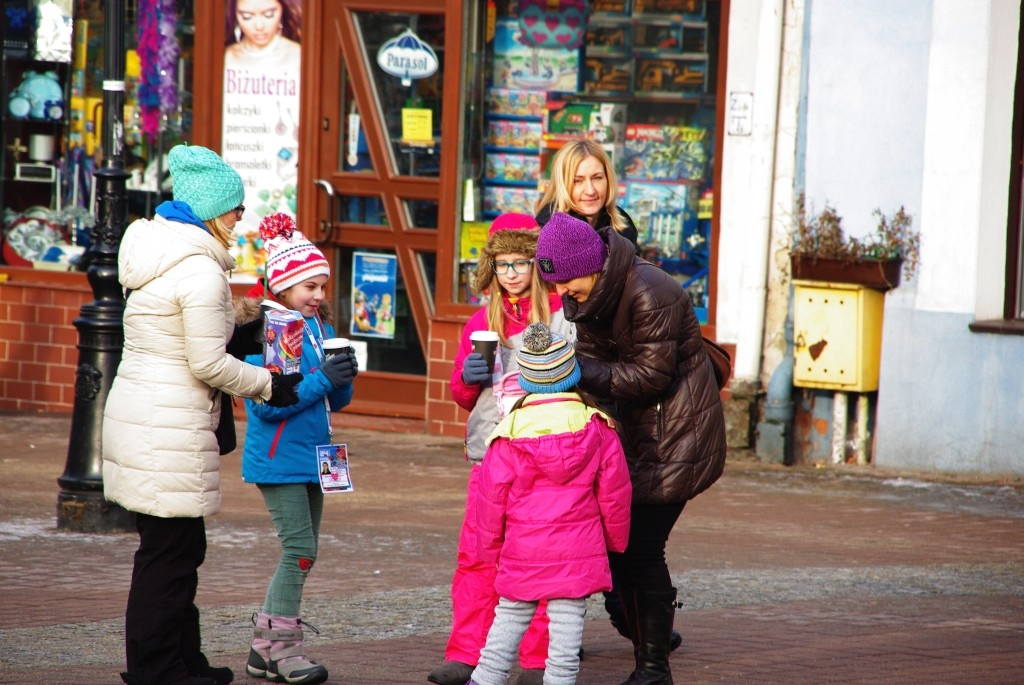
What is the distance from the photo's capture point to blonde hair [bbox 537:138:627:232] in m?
6.05

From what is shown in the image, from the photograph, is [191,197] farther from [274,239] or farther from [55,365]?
[55,365]

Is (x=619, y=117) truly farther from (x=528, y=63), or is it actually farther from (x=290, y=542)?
(x=290, y=542)

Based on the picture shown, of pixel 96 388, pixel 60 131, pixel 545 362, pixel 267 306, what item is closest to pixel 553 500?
pixel 545 362

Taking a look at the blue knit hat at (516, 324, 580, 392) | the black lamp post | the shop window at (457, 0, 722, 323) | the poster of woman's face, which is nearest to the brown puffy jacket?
the blue knit hat at (516, 324, 580, 392)

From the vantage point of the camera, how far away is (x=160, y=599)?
5156 mm

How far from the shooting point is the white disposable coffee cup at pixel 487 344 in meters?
5.32

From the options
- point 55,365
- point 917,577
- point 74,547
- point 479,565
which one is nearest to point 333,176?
point 55,365

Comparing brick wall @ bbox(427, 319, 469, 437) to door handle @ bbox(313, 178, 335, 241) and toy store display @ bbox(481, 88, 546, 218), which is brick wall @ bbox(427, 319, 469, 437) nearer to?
toy store display @ bbox(481, 88, 546, 218)

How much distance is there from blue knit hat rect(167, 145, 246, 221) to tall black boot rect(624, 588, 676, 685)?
200 centimetres

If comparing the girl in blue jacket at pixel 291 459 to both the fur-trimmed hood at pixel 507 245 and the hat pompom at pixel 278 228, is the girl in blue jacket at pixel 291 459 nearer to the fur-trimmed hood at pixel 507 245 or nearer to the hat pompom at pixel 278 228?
the hat pompom at pixel 278 228

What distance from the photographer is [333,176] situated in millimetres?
12109

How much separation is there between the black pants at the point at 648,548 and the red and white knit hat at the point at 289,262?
1.43 m

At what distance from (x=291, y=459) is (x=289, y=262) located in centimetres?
71

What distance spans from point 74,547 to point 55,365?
5085 millimetres
